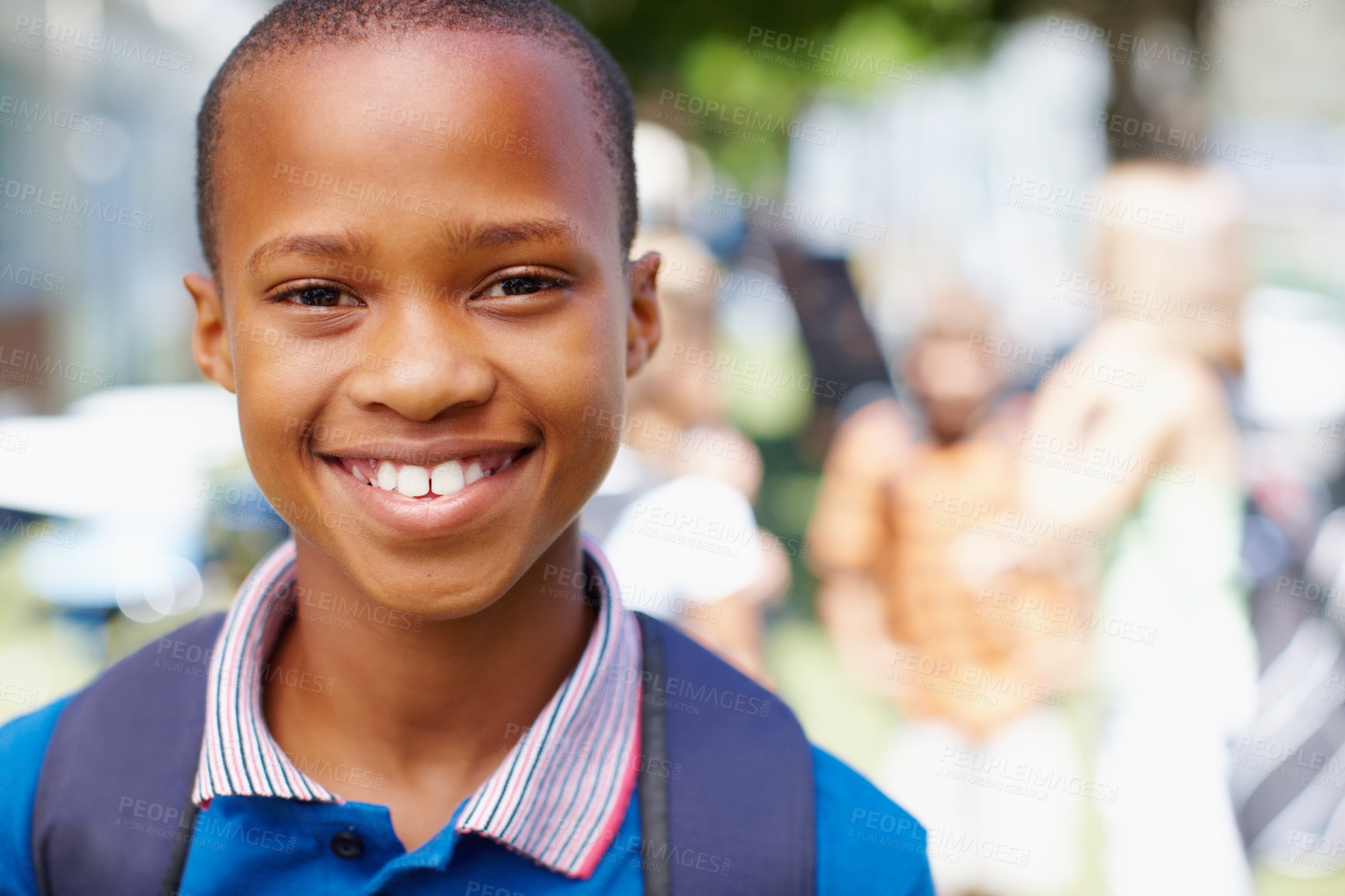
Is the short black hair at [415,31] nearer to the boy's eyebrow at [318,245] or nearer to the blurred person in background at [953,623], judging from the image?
the boy's eyebrow at [318,245]

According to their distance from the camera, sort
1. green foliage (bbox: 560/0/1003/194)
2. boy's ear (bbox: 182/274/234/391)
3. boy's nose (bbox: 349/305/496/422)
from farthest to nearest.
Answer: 1. green foliage (bbox: 560/0/1003/194)
2. boy's ear (bbox: 182/274/234/391)
3. boy's nose (bbox: 349/305/496/422)

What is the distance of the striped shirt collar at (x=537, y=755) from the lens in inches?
54.2

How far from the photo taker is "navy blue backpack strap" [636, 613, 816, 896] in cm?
139

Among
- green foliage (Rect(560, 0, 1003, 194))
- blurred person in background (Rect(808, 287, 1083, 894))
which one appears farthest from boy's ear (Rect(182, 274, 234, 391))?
green foliage (Rect(560, 0, 1003, 194))

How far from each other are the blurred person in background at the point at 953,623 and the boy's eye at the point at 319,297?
112 inches

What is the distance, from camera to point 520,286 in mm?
1303

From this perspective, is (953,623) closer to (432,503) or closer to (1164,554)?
(1164,554)

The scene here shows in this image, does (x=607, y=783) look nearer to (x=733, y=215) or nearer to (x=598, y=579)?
(x=598, y=579)

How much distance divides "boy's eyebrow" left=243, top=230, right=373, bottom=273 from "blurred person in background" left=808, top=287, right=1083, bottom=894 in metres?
2.89

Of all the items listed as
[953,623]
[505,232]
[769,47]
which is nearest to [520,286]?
[505,232]

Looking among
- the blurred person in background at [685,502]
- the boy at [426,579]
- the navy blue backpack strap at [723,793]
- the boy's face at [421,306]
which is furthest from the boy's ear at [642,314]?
the blurred person in background at [685,502]

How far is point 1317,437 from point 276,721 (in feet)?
15.5

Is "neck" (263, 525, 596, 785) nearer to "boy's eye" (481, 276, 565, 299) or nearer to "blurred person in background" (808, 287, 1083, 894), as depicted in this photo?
"boy's eye" (481, 276, 565, 299)

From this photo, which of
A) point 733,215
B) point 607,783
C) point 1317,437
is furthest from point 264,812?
point 733,215
